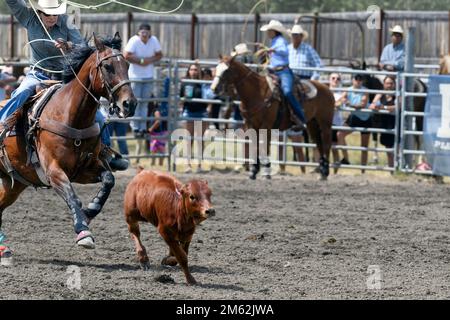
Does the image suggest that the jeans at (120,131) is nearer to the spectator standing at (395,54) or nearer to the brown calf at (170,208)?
the spectator standing at (395,54)

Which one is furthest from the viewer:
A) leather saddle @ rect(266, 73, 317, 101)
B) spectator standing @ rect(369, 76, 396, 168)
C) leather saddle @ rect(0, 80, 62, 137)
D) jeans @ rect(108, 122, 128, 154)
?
jeans @ rect(108, 122, 128, 154)

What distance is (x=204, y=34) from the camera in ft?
69.9

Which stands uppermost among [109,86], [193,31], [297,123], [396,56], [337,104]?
[193,31]

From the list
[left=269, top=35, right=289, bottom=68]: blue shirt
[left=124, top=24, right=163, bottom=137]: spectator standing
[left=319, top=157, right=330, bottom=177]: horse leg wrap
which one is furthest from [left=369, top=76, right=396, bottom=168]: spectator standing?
[left=124, top=24, right=163, bottom=137]: spectator standing

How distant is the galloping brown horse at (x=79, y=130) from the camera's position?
7410mm

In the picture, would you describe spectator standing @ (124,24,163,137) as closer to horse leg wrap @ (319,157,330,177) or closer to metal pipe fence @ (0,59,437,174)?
metal pipe fence @ (0,59,437,174)

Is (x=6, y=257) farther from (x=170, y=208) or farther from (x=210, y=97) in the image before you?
(x=210, y=97)

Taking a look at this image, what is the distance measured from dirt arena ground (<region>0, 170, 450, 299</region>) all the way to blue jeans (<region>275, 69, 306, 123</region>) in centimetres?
179

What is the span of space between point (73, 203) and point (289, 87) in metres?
7.72

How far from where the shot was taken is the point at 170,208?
275 inches

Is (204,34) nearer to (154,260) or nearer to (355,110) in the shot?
(355,110)

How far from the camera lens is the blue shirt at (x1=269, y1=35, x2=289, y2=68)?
14531mm

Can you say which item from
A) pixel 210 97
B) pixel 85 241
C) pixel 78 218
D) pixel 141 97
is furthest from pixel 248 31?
pixel 85 241

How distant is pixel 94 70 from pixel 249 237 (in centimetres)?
237
